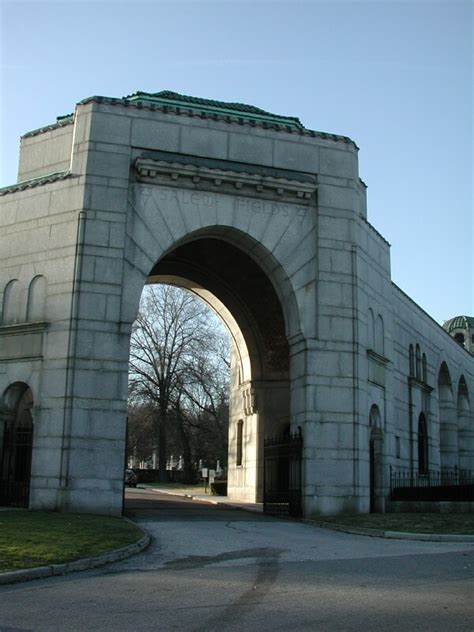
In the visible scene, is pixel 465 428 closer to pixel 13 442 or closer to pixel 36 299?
pixel 13 442

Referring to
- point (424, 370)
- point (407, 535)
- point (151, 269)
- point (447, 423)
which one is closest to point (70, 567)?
point (407, 535)

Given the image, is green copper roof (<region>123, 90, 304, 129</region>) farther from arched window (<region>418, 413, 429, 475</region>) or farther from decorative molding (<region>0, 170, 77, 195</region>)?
arched window (<region>418, 413, 429, 475</region>)

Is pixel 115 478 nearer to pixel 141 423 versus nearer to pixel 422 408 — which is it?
pixel 422 408

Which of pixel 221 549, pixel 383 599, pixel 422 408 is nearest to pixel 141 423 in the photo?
pixel 422 408

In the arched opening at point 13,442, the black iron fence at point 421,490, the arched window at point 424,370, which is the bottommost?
the black iron fence at point 421,490

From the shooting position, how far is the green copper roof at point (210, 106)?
23.3 m

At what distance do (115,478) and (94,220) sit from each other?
7052 millimetres

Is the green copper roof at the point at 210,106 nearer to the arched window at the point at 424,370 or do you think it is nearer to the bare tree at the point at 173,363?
the arched window at the point at 424,370

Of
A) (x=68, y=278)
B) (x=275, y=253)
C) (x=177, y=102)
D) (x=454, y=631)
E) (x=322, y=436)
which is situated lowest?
(x=454, y=631)

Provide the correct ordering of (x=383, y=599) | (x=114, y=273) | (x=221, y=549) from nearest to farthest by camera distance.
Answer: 1. (x=383, y=599)
2. (x=221, y=549)
3. (x=114, y=273)

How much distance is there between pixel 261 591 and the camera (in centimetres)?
952

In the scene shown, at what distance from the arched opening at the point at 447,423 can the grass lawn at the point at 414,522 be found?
2059cm

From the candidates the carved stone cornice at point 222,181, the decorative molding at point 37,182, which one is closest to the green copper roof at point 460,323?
the carved stone cornice at point 222,181

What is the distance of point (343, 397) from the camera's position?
21.9m
